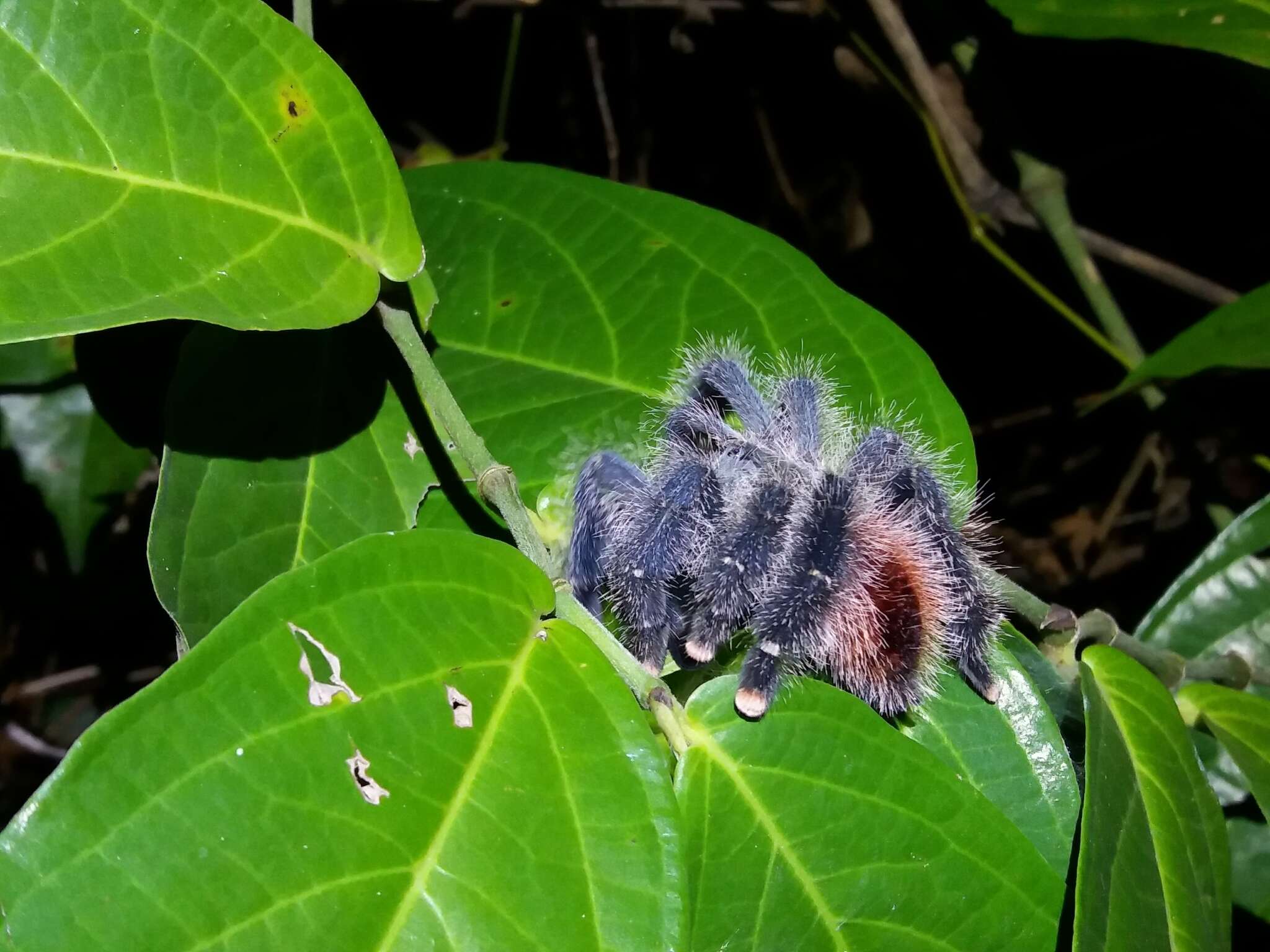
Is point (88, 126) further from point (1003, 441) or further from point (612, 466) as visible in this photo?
point (1003, 441)

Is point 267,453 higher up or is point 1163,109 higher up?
point 1163,109

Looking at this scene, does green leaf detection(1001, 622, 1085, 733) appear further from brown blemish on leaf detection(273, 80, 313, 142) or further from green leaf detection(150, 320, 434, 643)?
brown blemish on leaf detection(273, 80, 313, 142)

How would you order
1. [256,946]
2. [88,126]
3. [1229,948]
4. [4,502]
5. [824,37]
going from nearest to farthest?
[256,946]
[88,126]
[1229,948]
[4,502]
[824,37]

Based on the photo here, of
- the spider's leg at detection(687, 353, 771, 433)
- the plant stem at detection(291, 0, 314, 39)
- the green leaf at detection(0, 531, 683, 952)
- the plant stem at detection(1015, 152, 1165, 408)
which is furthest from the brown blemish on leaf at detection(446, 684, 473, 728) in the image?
the plant stem at detection(1015, 152, 1165, 408)

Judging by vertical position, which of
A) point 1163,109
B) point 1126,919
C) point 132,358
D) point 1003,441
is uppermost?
point 1163,109

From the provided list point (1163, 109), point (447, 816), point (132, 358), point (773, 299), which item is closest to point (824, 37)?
point (1163, 109)

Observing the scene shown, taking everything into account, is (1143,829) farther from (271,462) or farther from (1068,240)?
(1068,240)
